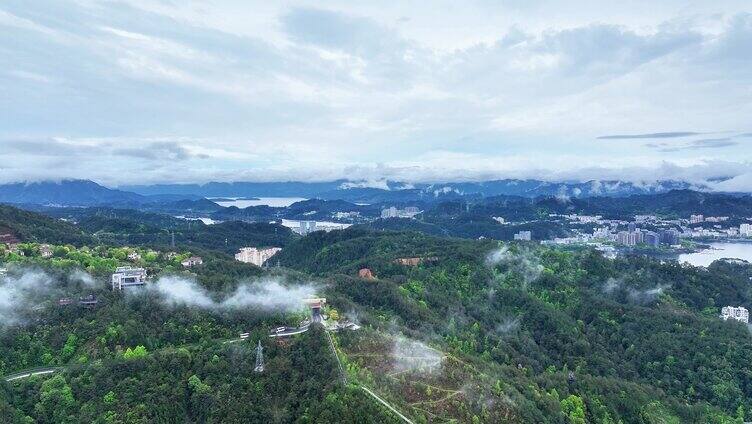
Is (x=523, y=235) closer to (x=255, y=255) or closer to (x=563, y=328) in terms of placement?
(x=255, y=255)

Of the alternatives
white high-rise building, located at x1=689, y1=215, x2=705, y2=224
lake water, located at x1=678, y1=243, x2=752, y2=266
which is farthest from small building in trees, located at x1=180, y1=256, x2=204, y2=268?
white high-rise building, located at x1=689, y1=215, x2=705, y2=224

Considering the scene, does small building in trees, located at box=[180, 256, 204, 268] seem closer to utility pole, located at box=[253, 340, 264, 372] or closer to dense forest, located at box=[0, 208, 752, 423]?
dense forest, located at box=[0, 208, 752, 423]

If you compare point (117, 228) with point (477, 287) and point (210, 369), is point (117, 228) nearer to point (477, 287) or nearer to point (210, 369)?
point (477, 287)

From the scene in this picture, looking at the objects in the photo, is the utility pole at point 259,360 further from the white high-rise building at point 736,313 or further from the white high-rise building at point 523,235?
the white high-rise building at point 523,235

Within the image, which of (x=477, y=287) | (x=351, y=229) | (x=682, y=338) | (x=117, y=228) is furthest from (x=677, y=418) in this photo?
(x=117, y=228)

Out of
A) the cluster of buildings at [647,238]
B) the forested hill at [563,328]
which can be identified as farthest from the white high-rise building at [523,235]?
the forested hill at [563,328]

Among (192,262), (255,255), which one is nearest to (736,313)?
(192,262)
